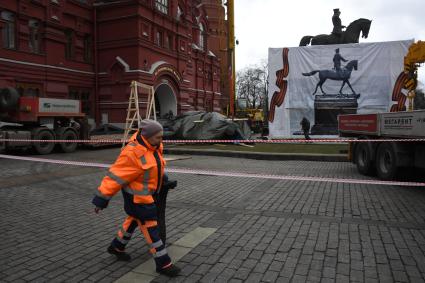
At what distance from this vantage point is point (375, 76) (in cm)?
2288

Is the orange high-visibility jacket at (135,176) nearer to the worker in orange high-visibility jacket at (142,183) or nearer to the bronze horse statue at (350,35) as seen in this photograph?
the worker in orange high-visibility jacket at (142,183)

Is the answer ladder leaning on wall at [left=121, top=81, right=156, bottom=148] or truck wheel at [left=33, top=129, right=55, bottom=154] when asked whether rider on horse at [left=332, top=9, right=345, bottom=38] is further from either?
truck wheel at [left=33, top=129, right=55, bottom=154]

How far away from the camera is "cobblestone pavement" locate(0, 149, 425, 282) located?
12.9 ft

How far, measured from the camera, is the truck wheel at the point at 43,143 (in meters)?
15.9

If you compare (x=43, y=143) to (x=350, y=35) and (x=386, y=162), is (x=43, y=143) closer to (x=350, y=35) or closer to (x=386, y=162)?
(x=386, y=162)

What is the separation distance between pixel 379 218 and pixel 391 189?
2.71 metres

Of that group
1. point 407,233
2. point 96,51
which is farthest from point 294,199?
point 96,51

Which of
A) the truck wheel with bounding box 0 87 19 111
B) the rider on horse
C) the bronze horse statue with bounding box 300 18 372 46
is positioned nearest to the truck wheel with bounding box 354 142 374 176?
the truck wheel with bounding box 0 87 19 111

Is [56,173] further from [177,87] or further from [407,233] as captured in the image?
[177,87]

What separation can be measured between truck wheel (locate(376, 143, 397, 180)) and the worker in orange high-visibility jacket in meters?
6.27

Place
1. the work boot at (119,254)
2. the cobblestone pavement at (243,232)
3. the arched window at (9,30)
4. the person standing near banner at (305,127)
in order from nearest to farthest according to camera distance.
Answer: the cobblestone pavement at (243,232)
the work boot at (119,254)
the arched window at (9,30)
the person standing near banner at (305,127)

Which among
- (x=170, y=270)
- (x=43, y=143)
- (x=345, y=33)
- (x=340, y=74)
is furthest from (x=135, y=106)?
(x=345, y=33)

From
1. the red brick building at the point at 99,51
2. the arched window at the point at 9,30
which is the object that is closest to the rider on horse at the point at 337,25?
the red brick building at the point at 99,51

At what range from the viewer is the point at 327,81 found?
2341cm
